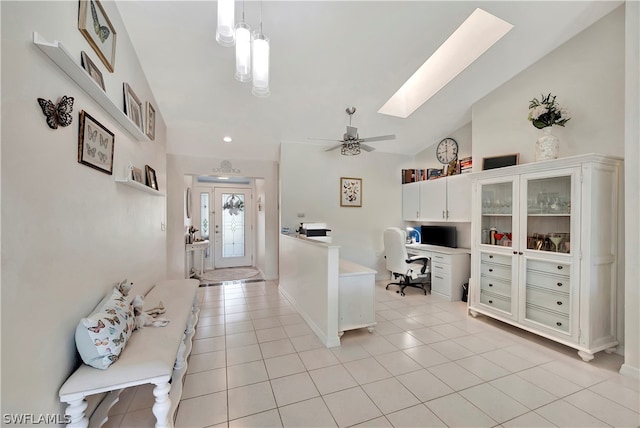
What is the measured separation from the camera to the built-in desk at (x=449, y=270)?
13.5ft

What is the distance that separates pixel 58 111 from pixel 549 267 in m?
4.10

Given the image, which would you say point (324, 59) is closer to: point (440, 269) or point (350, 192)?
point (350, 192)

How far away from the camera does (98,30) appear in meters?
1.83

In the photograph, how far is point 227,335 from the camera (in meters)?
2.91

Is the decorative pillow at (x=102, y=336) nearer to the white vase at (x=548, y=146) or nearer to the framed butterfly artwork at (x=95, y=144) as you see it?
the framed butterfly artwork at (x=95, y=144)

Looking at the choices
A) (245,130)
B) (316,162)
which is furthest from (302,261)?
(245,130)

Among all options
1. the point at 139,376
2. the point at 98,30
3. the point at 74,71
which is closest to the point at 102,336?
the point at 139,376

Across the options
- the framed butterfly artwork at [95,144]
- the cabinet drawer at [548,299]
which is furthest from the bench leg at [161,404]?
the cabinet drawer at [548,299]

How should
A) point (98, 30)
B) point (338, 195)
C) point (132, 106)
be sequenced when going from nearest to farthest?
point (98, 30)
point (132, 106)
point (338, 195)

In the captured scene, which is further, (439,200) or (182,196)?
(182,196)

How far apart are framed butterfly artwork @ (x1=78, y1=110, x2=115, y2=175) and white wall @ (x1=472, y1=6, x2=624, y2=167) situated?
4.30 metres

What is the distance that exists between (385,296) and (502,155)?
268 centimetres

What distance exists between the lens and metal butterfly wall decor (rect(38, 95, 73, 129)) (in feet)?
4.13

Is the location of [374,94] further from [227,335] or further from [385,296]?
[227,335]
